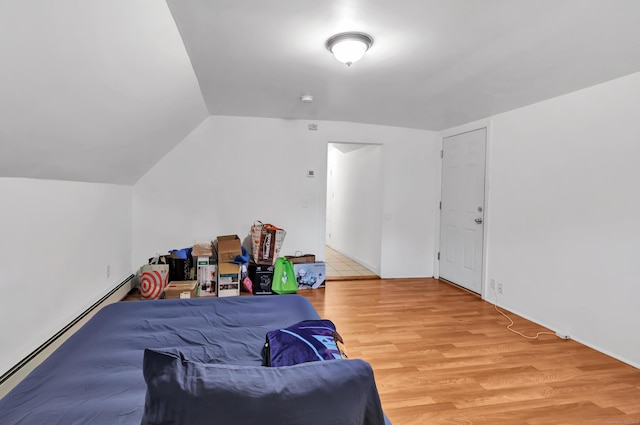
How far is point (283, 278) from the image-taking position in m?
4.39

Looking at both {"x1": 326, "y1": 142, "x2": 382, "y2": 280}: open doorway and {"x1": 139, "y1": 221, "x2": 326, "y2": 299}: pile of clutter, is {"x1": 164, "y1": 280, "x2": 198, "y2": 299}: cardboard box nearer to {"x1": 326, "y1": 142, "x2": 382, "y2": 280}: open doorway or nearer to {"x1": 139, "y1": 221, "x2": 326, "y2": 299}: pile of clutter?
{"x1": 139, "y1": 221, "x2": 326, "y2": 299}: pile of clutter

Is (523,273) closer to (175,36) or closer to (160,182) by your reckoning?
(175,36)

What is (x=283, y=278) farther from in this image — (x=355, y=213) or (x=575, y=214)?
(x=575, y=214)

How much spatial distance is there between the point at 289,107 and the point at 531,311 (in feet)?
11.7

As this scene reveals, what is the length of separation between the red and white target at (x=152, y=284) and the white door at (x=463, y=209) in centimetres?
387

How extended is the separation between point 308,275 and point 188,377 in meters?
3.84

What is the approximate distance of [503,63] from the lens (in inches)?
106

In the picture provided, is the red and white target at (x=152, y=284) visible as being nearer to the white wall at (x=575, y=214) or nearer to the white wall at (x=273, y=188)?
the white wall at (x=273, y=188)

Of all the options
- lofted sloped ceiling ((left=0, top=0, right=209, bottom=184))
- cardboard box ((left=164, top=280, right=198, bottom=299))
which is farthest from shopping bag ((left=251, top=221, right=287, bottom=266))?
lofted sloped ceiling ((left=0, top=0, right=209, bottom=184))

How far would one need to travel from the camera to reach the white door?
4398 mm

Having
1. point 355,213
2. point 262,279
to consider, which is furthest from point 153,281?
point 355,213

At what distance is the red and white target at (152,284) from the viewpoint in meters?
3.85

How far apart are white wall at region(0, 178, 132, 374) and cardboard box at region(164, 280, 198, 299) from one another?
60 centimetres

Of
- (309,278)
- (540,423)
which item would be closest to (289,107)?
(309,278)
